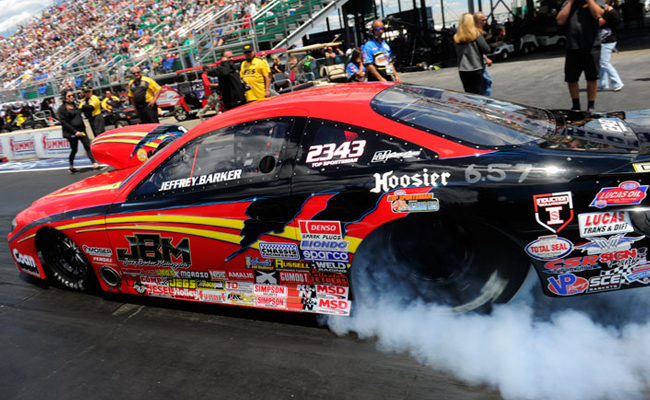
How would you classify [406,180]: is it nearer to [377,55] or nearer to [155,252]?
[155,252]

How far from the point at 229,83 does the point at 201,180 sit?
6159 millimetres

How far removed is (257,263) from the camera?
10.5 feet

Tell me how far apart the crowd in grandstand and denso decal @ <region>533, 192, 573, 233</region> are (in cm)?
2097

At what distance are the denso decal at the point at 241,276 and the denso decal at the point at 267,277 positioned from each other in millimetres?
37

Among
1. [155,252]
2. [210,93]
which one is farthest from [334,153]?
[210,93]

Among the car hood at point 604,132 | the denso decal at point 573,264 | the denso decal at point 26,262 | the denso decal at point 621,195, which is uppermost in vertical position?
the car hood at point 604,132

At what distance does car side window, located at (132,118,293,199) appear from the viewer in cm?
315

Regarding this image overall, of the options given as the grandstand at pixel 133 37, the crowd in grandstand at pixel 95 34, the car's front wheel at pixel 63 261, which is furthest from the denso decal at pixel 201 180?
the crowd in grandstand at pixel 95 34

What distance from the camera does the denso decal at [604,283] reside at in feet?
8.18

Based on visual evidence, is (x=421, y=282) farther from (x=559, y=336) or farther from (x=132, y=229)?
(x=132, y=229)

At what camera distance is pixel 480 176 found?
2.60 meters

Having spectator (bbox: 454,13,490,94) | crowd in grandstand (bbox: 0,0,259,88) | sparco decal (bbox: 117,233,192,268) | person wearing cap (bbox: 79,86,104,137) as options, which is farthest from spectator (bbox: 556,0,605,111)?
crowd in grandstand (bbox: 0,0,259,88)

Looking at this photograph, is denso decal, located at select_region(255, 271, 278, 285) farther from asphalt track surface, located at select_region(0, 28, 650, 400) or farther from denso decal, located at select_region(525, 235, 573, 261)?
denso decal, located at select_region(525, 235, 573, 261)

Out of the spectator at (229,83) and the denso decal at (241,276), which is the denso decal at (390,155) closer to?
the denso decal at (241,276)
